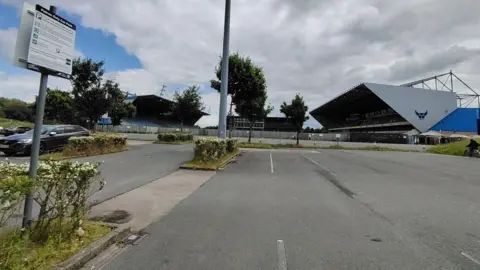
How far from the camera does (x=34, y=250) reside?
3.63 meters

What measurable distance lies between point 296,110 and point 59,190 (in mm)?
33593

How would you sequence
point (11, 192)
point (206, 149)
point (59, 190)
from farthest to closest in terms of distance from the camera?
point (206, 149) < point (59, 190) < point (11, 192)

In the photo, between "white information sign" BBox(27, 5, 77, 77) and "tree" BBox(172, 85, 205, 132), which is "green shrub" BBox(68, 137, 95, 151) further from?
"tree" BBox(172, 85, 205, 132)

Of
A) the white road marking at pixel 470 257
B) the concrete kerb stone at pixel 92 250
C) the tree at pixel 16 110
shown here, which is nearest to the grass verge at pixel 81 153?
the concrete kerb stone at pixel 92 250

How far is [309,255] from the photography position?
4227mm

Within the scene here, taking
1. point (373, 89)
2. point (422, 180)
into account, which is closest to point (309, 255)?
point (422, 180)

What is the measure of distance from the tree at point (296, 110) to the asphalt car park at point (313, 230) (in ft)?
88.1

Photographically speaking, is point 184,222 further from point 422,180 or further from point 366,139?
point 366,139

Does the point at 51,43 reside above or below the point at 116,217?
above

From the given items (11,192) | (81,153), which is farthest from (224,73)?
(11,192)

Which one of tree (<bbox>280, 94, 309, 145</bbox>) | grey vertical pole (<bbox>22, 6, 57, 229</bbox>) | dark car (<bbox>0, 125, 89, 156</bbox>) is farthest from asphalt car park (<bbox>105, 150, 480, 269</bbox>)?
tree (<bbox>280, 94, 309, 145</bbox>)

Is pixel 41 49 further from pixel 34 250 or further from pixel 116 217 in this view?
pixel 116 217

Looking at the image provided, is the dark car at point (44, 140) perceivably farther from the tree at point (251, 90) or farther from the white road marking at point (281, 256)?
the white road marking at point (281, 256)

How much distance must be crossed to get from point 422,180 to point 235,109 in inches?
792
